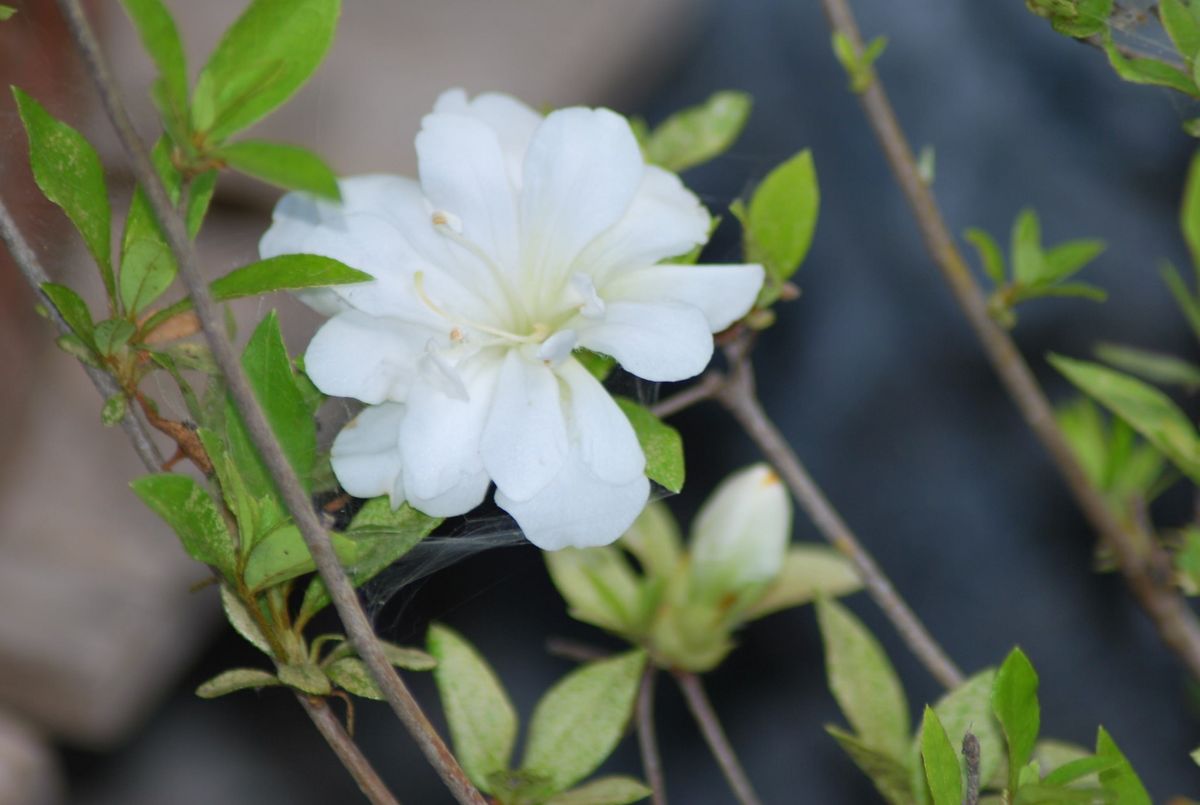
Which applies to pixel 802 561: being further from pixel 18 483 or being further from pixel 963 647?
pixel 18 483

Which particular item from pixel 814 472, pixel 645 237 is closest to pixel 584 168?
pixel 645 237

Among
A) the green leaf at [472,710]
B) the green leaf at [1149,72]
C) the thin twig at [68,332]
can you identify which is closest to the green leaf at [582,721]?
the green leaf at [472,710]

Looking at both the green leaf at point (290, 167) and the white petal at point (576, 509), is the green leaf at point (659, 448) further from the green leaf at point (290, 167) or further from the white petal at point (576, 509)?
the green leaf at point (290, 167)

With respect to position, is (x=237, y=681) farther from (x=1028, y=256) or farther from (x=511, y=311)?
(x=1028, y=256)

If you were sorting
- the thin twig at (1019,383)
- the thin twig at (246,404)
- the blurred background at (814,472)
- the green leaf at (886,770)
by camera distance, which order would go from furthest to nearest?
the blurred background at (814,472), the thin twig at (1019,383), the green leaf at (886,770), the thin twig at (246,404)

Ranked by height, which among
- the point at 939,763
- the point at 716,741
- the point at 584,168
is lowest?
the point at 716,741
